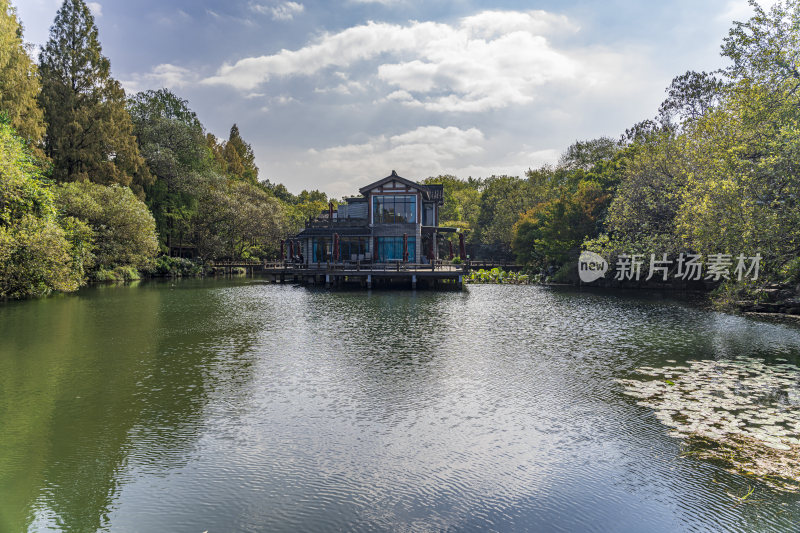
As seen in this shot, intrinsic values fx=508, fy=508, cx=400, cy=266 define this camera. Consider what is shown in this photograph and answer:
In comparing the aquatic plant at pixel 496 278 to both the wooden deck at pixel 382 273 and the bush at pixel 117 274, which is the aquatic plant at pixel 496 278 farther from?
the bush at pixel 117 274

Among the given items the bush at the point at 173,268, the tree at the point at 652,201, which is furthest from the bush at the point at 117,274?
the tree at the point at 652,201

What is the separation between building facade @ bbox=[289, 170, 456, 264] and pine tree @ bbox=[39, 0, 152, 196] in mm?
16255

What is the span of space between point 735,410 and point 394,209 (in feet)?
109

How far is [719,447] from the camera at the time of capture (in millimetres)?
7262

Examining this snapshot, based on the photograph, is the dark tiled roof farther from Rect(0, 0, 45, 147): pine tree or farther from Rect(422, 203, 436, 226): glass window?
Rect(0, 0, 45, 147): pine tree

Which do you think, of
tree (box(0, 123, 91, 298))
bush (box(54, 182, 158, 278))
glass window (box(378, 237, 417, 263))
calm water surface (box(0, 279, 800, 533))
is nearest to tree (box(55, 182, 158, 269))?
bush (box(54, 182, 158, 278))

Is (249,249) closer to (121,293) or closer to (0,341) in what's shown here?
(121,293)

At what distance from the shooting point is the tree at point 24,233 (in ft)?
71.6

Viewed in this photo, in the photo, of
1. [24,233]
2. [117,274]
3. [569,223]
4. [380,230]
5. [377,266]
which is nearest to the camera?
[24,233]

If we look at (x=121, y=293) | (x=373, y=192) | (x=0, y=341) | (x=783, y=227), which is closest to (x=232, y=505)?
(x=0, y=341)

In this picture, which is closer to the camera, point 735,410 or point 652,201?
point 735,410

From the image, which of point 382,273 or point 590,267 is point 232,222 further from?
point 590,267

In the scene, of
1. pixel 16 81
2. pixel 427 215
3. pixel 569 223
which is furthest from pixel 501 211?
pixel 16 81

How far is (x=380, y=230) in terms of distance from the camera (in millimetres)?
40469
